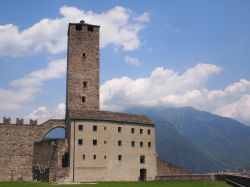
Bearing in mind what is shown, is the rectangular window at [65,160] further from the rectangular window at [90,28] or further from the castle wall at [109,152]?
the rectangular window at [90,28]

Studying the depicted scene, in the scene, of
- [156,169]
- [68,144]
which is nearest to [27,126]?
[68,144]

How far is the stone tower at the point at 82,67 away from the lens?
186 ft

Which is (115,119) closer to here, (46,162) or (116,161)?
(116,161)

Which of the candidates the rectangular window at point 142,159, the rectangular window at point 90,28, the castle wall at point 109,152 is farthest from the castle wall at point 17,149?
the rectangular window at point 90,28

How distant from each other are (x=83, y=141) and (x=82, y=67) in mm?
12398

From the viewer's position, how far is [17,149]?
5291 cm

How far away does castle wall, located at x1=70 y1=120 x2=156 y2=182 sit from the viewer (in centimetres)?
4941

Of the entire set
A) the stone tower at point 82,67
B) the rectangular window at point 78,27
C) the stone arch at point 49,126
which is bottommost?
the stone arch at point 49,126

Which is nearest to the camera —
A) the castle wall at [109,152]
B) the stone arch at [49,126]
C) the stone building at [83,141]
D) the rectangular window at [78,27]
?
the castle wall at [109,152]

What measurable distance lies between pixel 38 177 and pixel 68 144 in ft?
19.3

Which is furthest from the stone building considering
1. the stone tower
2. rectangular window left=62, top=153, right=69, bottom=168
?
rectangular window left=62, top=153, right=69, bottom=168

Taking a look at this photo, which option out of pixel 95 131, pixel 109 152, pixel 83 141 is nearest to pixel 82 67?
pixel 95 131

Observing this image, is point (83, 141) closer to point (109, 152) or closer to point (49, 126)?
point (109, 152)

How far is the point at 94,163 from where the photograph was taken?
5009 cm
